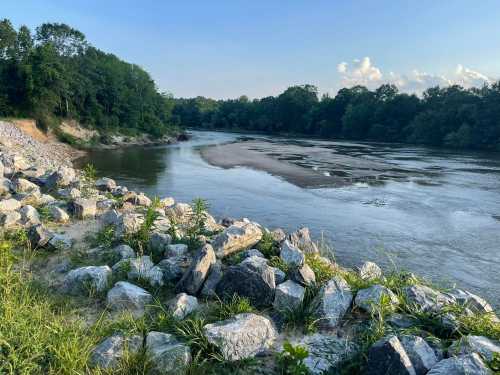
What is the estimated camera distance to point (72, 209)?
9836 mm

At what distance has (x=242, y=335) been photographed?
4500 millimetres

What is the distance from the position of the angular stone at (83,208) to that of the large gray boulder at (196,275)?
15.8ft

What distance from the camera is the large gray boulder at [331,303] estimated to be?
5082mm

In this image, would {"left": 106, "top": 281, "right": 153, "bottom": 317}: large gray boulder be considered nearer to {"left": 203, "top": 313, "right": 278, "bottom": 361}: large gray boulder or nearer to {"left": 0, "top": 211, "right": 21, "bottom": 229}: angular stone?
{"left": 203, "top": 313, "right": 278, "bottom": 361}: large gray boulder

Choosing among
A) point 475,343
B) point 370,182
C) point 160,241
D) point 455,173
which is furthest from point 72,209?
point 455,173

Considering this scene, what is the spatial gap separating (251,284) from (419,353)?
228cm

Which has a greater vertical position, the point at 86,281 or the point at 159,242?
A: the point at 159,242

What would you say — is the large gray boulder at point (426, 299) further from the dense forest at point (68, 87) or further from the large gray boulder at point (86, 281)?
the dense forest at point (68, 87)

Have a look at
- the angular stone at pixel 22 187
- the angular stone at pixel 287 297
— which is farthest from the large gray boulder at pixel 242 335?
the angular stone at pixel 22 187

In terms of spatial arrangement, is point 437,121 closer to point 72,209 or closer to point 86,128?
point 86,128

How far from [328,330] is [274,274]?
1.15 meters

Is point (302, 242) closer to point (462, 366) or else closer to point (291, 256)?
point (291, 256)

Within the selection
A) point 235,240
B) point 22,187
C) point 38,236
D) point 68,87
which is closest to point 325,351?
point 235,240

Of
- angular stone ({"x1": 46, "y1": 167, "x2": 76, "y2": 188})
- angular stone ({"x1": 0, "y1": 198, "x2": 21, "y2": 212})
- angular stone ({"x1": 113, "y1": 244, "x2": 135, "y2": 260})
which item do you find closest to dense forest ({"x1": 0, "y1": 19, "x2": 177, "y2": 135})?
angular stone ({"x1": 46, "y1": 167, "x2": 76, "y2": 188})
